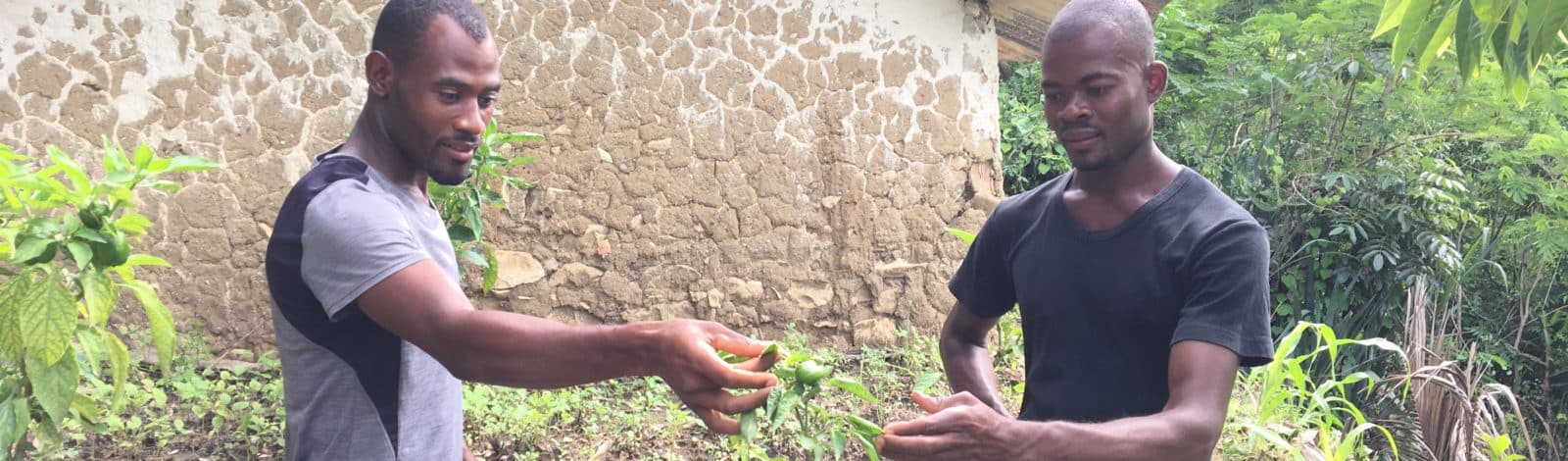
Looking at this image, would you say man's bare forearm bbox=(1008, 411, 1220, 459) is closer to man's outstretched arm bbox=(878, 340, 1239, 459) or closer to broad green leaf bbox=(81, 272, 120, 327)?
man's outstretched arm bbox=(878, 340, 1239, 459)

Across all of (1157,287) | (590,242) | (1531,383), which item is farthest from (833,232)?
(1531,383)

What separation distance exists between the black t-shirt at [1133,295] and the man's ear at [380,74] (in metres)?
1.23

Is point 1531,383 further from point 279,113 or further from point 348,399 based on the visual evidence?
point 348,399

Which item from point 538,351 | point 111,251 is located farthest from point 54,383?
point 538,351

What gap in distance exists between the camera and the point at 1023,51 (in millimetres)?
6582

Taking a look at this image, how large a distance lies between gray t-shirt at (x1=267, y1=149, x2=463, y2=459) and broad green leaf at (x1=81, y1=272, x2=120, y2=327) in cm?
94

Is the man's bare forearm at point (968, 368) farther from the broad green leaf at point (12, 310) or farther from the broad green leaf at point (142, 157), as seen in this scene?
the broad green leaf at point (12, 310)

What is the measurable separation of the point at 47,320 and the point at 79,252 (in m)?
0.16

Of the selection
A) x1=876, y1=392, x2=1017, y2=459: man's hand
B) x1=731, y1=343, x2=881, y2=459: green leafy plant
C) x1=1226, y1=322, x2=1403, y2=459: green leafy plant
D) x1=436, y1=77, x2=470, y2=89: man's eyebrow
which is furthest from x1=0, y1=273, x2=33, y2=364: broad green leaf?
x1=1226, y1=322, x2=1403, y2=459: green leafy plant

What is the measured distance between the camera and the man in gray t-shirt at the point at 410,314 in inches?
60.6

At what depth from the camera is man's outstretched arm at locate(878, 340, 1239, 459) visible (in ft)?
5.95

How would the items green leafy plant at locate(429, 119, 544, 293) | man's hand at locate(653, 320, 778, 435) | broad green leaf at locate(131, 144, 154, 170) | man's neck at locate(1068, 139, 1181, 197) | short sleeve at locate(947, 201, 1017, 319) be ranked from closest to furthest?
man's hand at locate(653, 320, 778, 435)
man's neck at locate(1068, 139, 1181, 197)
short sleeve at locate(947, 201, 1017, 319)
broad green leaf at locate(131, 144, 154, 170)
green leafy plant at locate(429, 119, 544, 293)

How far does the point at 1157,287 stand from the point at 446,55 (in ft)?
4.19

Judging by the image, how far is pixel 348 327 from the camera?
5.70 feet
